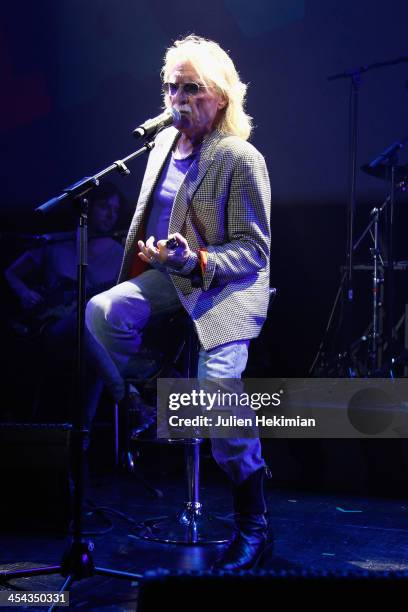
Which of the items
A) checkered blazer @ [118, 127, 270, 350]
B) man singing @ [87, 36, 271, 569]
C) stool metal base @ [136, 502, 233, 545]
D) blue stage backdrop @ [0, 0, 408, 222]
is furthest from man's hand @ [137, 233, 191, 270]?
blue stage backdrop @ [0, 0, 408, 222]

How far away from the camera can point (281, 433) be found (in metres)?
3.51

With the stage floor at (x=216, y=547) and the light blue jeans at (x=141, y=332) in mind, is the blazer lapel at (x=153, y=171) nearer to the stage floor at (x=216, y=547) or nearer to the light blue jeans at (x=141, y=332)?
the light blue jeans at (x=141, y=332)

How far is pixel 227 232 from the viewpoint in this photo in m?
2.39

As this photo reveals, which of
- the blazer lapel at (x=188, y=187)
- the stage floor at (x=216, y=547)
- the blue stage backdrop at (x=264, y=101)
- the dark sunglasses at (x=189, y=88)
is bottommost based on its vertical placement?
the stage floor at (x=216, y=547)

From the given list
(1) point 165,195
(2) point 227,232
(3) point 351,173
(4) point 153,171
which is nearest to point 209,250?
(2) point 227,232

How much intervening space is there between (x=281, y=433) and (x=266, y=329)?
1.14 metres

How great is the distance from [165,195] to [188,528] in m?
1.24

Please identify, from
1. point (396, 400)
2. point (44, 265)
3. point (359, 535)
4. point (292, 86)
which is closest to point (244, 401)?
point (359, 535)

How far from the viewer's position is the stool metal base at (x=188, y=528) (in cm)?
245

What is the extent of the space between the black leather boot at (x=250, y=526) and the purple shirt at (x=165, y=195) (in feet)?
3.13

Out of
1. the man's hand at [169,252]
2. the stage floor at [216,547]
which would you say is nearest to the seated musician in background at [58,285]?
the stage floor at [216,547]

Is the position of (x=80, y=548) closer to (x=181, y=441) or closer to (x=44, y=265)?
(x=181, y=441)

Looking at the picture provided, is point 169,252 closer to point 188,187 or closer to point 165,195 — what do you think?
point 188,187

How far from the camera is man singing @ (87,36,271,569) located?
2152 millimetres
